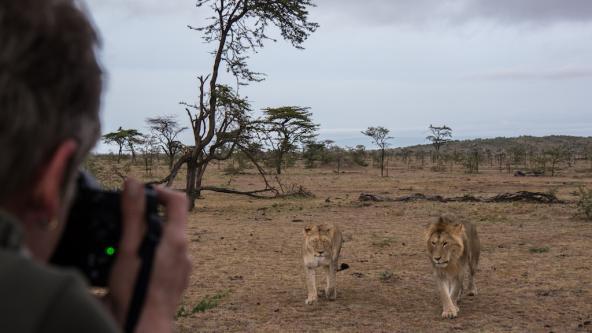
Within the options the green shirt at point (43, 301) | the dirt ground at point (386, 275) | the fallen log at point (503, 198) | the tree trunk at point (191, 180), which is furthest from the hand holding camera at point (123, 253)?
the fallen log at point (503, 198)

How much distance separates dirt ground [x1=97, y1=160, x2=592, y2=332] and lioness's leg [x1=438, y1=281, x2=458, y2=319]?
136mm

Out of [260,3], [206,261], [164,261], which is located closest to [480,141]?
[260,3]

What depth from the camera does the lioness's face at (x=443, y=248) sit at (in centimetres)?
725

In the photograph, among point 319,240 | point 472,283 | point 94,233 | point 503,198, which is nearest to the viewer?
point 94,233

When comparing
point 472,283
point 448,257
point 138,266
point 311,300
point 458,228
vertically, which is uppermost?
point 138,266

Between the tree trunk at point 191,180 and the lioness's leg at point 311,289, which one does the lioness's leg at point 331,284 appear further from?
the tree trunk at point 191,180

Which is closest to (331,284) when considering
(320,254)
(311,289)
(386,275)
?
(311,289)

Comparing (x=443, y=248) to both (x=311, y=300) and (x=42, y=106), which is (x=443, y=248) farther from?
(x=42, y=106)

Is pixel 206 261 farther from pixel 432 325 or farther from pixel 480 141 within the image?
pixel 480 141

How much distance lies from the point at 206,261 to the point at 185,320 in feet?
12.3

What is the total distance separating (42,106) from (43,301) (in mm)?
270

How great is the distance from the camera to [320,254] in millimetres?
8109

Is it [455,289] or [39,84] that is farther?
[455,289]

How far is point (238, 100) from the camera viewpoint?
19219mm
